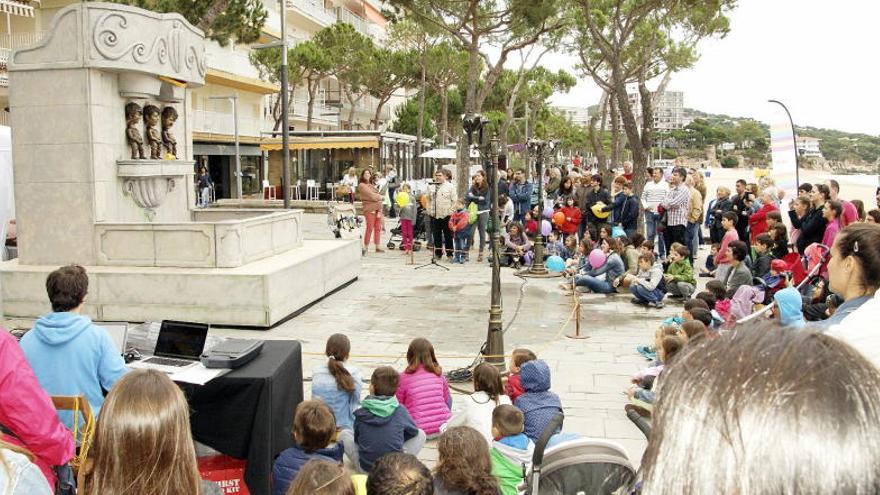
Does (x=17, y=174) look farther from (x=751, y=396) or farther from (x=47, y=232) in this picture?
(x=751, y=396)

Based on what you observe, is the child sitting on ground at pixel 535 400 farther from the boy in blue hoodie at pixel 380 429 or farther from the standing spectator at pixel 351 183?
the standing spectator at pixel 351 183

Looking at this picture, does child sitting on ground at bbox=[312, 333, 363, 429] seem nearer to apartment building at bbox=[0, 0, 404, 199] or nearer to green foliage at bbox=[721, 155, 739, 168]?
apartment building at bbox=[0, 0, 404, 199]

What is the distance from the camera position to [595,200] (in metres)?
15.4

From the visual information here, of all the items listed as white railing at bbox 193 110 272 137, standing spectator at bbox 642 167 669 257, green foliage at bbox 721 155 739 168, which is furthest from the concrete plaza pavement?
green foliage at bbox 721 155 739 168

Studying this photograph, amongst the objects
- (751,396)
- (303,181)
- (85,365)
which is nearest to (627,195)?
(85,365)

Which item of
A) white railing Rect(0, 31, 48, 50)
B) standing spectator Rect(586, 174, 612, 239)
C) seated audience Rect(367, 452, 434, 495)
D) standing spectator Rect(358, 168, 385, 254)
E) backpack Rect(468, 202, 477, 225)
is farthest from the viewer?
white railing Rect(0, 31, 48, 50)

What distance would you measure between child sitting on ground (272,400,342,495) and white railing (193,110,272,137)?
32.7 meters

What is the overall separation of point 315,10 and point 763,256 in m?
45.5

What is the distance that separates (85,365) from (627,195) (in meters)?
12.2

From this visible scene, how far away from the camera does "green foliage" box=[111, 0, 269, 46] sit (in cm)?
1969

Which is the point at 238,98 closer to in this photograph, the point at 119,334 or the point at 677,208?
the point at 677,208

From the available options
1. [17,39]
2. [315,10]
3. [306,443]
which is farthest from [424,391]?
[315,10]

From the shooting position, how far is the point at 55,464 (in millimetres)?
3377

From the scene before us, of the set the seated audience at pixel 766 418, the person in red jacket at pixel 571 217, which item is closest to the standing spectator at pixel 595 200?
the person in red jacket at pixel 571 217
